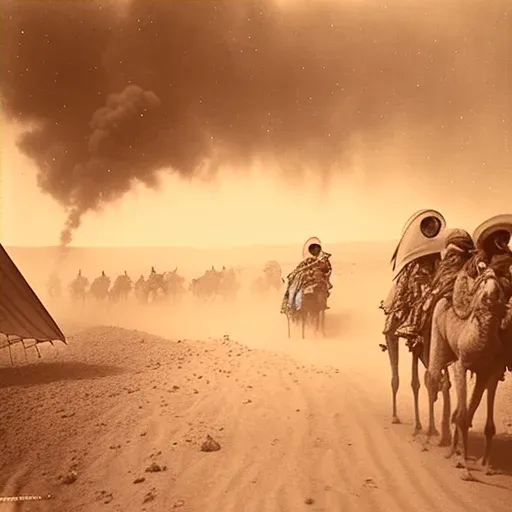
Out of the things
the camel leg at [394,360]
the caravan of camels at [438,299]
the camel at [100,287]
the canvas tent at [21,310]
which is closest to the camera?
the caravan of camels at [438,299]

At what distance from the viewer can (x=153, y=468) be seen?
3.38 metres

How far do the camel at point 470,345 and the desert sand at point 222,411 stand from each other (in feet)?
0.70

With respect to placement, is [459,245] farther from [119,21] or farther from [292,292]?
[119,21]

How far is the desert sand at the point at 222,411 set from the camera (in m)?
3.22

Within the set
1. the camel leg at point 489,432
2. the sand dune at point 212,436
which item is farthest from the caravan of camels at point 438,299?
the sand dune at point 212,436

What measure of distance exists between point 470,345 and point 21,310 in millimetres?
3330

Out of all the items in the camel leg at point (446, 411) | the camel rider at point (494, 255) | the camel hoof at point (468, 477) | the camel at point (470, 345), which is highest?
the camel rider at point (494, 255)

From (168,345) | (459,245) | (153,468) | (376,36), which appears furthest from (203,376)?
(376,36)

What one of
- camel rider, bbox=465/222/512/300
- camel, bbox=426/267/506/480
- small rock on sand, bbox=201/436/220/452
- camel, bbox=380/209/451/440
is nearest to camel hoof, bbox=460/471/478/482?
camel, bbox=426/267/506/480

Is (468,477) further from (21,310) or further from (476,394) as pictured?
(21,310)

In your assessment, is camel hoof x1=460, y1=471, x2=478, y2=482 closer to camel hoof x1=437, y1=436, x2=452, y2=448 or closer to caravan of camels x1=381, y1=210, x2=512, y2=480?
caravan of camels x1=381, y1=210, x2=512, y2=480

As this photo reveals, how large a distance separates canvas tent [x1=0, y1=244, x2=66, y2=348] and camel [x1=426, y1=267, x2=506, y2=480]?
2876mm

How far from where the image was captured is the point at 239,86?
4523 mm

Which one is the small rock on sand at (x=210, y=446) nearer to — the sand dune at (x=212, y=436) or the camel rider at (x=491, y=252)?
the sand dune at (x=212, y=436)
